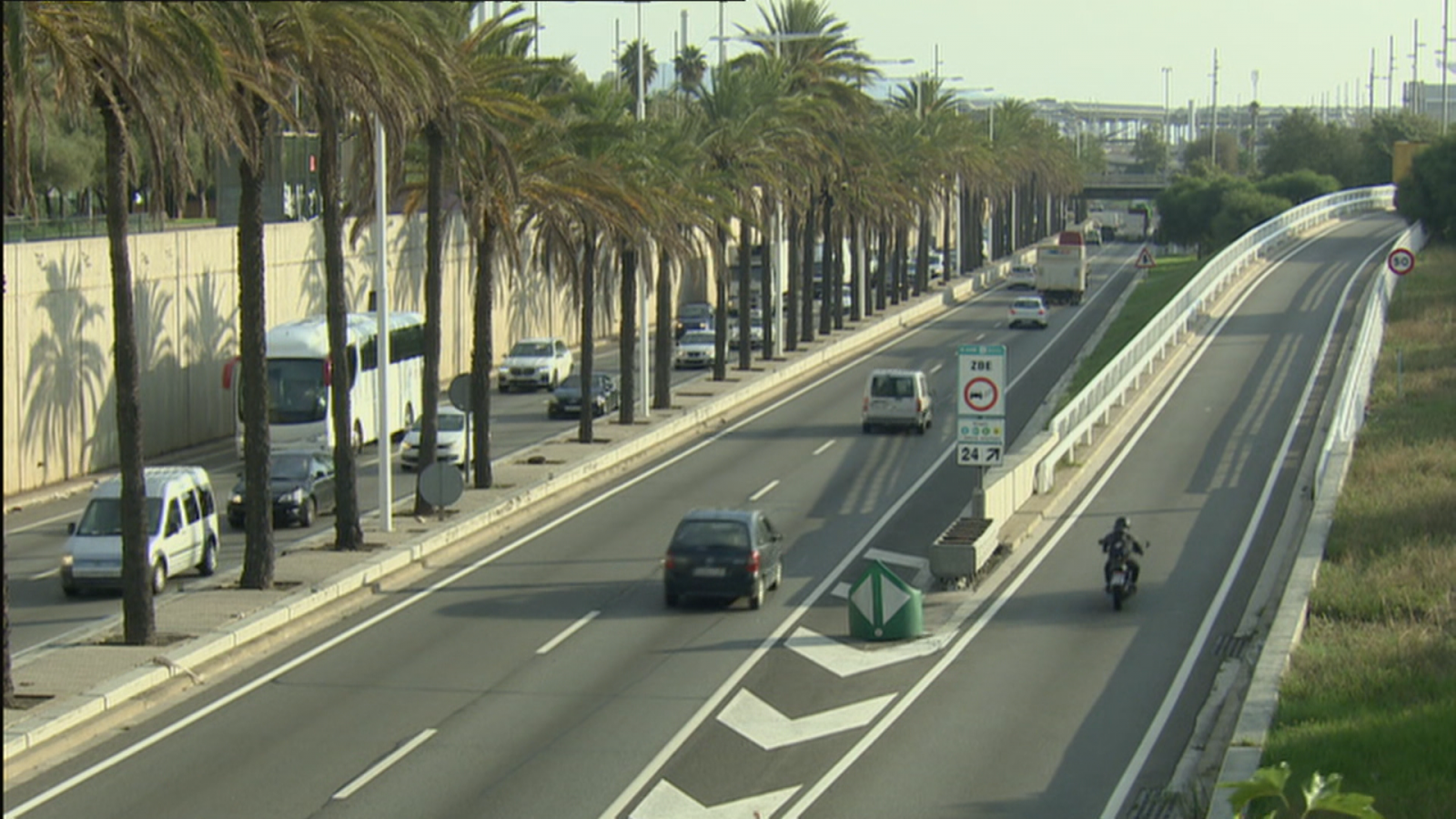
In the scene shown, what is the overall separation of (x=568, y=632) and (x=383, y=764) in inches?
274

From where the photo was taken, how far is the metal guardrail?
38906 millimetres

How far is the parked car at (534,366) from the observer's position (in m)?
60.7

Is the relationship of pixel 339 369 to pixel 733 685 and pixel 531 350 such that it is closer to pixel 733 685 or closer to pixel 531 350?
pixel 733 685

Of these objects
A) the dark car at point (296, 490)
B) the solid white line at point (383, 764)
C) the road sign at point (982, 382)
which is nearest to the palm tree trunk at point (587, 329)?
the dark car at point (296, 490)

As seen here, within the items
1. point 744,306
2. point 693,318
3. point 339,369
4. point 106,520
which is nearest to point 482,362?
point 339,369

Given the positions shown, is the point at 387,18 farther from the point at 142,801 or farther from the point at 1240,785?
the point at 1240,785

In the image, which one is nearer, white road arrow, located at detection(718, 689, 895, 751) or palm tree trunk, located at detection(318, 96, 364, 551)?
white road arrow, located at detection(718, 689, 895, 751)

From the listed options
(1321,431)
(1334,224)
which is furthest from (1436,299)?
(1334,224)

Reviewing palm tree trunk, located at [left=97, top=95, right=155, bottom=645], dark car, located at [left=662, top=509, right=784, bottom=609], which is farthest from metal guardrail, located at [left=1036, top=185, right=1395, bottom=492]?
palm tree trunk, located at [left=97, top=95, right=155, bottom=645]

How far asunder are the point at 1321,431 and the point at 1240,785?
32696 mm

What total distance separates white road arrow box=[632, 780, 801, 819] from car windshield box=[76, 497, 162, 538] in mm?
13283

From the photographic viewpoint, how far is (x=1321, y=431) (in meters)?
42.0

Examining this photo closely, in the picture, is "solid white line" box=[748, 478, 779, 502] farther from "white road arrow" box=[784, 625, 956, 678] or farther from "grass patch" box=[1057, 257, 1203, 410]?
"grass patch" box=[1057, 257, 1203, 410]

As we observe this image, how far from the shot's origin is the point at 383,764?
739 inches
